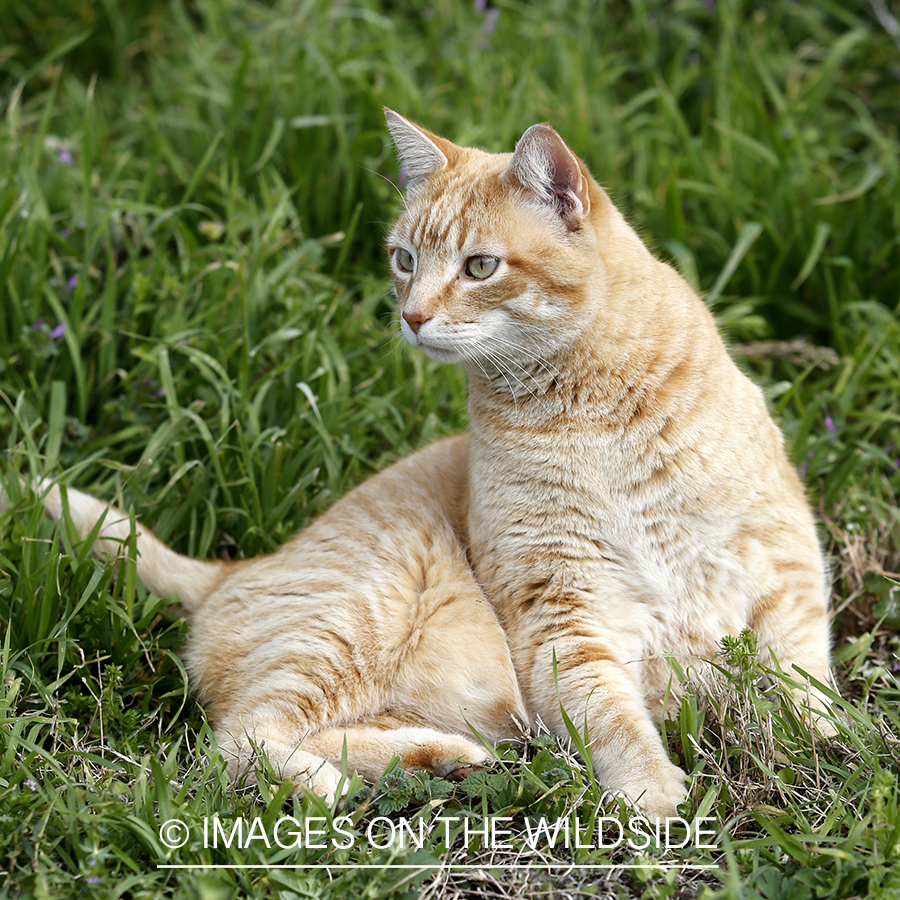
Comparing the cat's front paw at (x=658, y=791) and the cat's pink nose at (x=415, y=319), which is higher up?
the cat's pink nose at (x=415, y=319)

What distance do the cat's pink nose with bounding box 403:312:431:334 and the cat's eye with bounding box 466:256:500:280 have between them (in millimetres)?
204

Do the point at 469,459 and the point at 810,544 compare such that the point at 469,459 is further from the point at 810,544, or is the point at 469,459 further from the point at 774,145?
the point at 774,145

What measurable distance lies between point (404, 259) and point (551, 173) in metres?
0.57

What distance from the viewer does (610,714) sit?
8.69ft

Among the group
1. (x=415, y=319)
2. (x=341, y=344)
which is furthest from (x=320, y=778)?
(x=341, y=344)

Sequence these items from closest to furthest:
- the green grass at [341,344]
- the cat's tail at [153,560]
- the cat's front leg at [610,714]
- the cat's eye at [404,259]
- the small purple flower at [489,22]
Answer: the green grass at [341,344]
the cat's front leg at [610,714]
the cat's eye at [404,259]
the cat's tail at [153,560]
the small purple flower at [489,22]

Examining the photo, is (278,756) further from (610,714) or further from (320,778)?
(610,714)

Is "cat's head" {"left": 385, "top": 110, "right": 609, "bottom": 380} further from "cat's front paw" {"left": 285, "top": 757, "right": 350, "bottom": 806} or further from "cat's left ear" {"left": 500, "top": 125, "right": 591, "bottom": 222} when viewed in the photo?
"cat's front paw" {"left": 285, "top": 757, "right": 350, "bottom": 806}

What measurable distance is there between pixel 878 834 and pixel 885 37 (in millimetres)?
5080

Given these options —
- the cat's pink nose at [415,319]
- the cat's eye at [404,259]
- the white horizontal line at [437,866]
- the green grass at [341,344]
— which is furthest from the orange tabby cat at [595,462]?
the white horizontal line at [437,866]

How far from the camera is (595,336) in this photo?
2811 mm

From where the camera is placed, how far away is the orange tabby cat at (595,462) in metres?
2.77

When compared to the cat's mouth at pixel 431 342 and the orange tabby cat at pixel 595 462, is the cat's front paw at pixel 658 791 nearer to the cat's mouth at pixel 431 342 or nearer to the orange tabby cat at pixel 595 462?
the orange tabby cat at pixel 595 462

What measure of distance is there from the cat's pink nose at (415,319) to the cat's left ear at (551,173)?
507 mm
